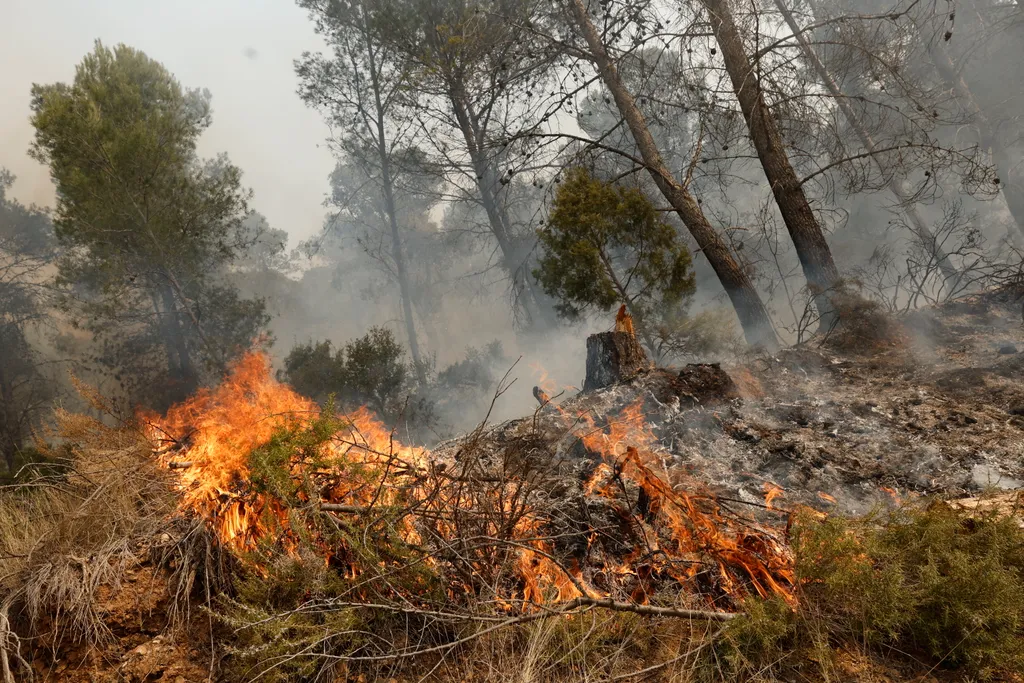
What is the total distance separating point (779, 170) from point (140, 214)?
43.9ft

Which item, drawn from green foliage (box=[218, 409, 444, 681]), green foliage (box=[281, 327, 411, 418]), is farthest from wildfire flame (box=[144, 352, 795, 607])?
green foliage (box=[281, 327, 411, 418])

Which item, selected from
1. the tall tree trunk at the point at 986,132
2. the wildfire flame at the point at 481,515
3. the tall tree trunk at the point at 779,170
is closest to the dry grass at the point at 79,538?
the wildfire flame at the point at 481,515

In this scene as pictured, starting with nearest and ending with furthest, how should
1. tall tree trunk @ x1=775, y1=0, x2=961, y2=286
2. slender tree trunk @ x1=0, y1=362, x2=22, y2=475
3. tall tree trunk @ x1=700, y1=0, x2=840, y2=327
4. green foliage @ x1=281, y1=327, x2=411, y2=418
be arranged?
tall tree trunk @ x1=700, y1=0, x2=840, y2=327 → tall tree trunk @ x1=775, y1=0, x2=961, y2=286 → slender tree trunk @ x1=0, y1=362, x2=22, y2=475 → green foliage @ x1=281, y1=327, x2=411, y2=418

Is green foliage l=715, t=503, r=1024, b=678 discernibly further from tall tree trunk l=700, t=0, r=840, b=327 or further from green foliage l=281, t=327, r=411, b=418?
green foliage l=281, t=327, r=411, b=418

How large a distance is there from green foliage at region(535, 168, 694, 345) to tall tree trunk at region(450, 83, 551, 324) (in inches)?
166

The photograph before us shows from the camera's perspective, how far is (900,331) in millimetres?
8141

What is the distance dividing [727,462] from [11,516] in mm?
5152

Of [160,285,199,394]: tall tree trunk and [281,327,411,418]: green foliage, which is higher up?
[160,285,199,394]: tall tree trunk

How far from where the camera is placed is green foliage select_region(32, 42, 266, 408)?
1327cm

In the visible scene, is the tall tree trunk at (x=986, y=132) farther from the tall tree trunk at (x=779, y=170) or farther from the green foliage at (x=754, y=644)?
the green foliage at (x=754, y=644)

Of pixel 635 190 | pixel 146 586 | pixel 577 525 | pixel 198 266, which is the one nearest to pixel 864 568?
pixel 577 525

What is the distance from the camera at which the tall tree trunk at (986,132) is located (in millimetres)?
16328

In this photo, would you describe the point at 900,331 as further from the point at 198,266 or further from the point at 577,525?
the point at 198,266

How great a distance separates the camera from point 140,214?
13945 mm
